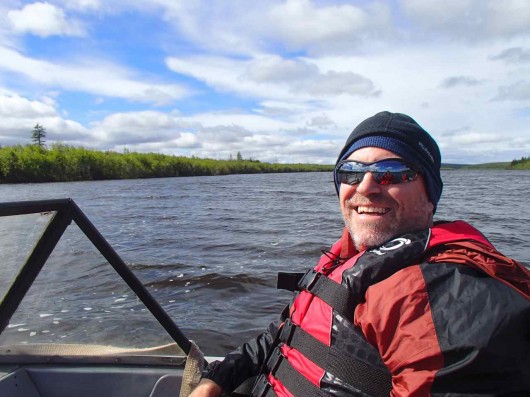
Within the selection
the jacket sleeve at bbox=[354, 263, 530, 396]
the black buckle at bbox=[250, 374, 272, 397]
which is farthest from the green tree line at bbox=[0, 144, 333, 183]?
the jacket sleeve at bbox=[354, 263, 530, 396]

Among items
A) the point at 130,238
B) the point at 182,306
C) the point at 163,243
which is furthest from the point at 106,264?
the point at 130,238

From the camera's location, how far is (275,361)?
2.13 meters

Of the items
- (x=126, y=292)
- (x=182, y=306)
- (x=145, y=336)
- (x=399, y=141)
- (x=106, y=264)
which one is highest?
(x=399, y=141)

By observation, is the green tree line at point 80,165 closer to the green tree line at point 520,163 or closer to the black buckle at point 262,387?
the black buckle at point 262,387

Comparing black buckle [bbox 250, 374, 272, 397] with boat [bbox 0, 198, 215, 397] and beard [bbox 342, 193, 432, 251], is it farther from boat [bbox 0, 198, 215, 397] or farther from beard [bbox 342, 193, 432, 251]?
beard [bbox 342, 193, 432, 251]

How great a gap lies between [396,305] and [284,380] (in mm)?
767

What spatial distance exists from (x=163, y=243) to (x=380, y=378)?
1048 centimetres

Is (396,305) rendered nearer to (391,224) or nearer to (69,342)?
(391,224)

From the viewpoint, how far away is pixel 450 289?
1.46 meters

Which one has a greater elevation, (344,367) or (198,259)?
(344,367)

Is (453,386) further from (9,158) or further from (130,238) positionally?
(9,158)

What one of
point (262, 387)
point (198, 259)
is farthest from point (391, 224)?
point (198, 259)

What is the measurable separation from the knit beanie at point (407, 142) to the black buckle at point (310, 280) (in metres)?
0.63

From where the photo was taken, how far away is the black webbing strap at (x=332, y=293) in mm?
1792
